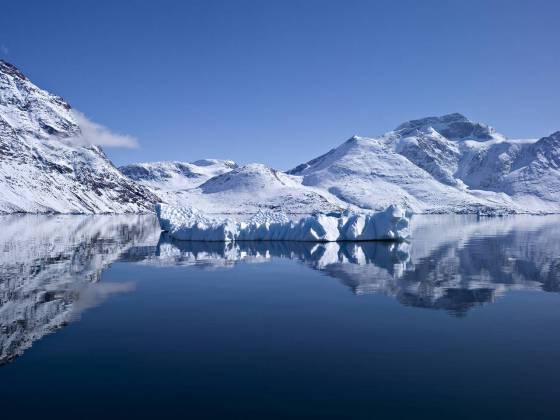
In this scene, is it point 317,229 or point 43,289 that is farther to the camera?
point 317,229

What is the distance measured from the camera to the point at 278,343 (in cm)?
1716

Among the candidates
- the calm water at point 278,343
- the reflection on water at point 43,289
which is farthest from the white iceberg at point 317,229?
the calm water at point 278,343

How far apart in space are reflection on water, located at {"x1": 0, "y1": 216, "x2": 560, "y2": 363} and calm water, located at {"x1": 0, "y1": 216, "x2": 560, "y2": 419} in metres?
0.19

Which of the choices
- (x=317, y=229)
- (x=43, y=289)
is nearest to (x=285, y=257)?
(x=317, y=229)

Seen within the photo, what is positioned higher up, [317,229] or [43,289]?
[317,229]

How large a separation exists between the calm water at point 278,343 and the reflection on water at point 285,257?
0.62 feet

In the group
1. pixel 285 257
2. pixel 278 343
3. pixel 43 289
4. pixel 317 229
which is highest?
pixel 317 229

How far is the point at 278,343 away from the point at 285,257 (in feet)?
91.5

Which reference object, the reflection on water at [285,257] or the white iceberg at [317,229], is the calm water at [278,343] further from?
the white iceberg at [317,229]

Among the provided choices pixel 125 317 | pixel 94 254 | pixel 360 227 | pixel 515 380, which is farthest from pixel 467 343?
pixel 360 227

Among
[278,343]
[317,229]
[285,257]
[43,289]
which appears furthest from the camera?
[317,229]

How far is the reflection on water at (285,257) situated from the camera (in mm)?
22205

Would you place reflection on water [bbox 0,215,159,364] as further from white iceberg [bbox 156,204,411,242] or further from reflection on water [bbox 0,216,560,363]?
white iceberg [bbox 156,204,411,242]

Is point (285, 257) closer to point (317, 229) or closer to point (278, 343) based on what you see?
point (317, 229)
